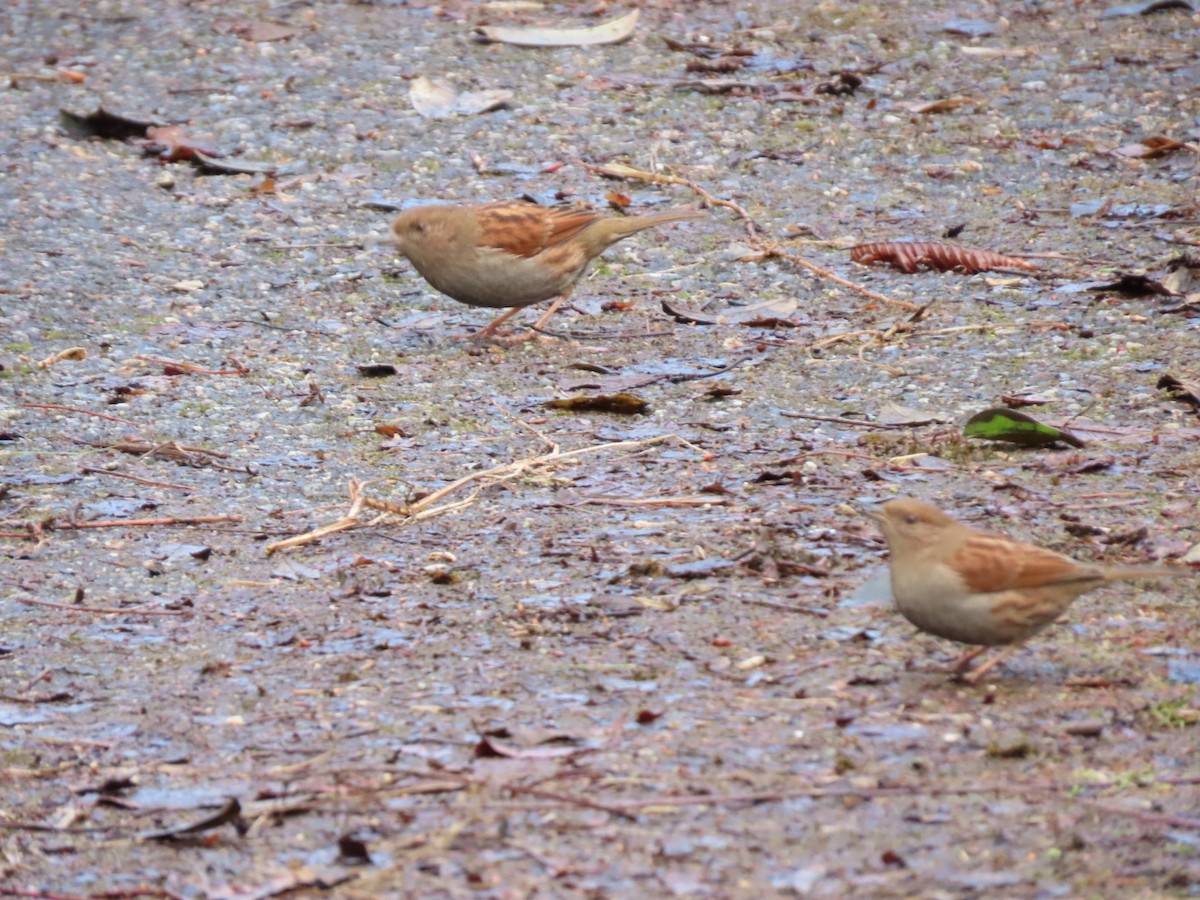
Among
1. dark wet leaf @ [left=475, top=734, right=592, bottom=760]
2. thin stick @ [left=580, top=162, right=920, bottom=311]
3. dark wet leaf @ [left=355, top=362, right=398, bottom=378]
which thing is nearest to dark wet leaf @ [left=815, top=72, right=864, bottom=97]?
thin stick @ [left=580, top=162, right=920, bottom=311]

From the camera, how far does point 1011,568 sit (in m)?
4.18

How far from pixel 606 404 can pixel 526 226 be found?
1.32m

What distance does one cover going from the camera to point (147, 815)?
391 centimetres

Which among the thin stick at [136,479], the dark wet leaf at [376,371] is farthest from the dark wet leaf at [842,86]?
the thin stick at [136,479]

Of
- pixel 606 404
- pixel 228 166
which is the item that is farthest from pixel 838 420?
pixel 228 166

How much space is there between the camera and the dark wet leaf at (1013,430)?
599cm

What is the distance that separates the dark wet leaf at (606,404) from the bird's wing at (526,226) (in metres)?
1.07

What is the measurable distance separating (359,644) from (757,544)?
126 centimetres

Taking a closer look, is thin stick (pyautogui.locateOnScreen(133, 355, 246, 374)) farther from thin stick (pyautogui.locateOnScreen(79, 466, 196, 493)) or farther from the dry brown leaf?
the dry brown leaf

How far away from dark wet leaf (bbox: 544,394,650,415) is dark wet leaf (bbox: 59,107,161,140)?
4.80 meters

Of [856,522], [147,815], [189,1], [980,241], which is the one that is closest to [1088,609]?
[856,522]

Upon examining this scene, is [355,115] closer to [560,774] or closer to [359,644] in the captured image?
[359,644]

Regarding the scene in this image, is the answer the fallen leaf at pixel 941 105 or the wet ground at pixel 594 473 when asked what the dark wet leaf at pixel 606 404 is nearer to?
the wet ground at pixel 594 473

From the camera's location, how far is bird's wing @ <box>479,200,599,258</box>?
765cm
